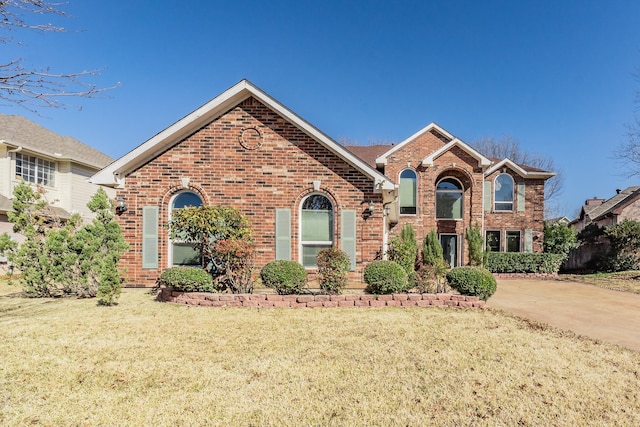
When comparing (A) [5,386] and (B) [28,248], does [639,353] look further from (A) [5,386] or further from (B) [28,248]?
(B) [28,248]

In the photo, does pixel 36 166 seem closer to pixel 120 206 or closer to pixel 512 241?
pixel 120 206

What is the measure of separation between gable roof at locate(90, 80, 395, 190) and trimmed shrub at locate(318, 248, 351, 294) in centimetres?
314

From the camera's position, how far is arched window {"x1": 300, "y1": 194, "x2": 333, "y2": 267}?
10586 millimetres

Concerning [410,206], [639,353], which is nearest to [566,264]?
[410,206]

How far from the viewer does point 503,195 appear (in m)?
19.3

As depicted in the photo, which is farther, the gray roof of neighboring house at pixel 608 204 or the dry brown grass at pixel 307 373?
the gray roof of neighboring house at pixel 608 204

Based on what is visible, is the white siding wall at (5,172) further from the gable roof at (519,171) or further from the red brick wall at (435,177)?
the gable roof at (519,171)

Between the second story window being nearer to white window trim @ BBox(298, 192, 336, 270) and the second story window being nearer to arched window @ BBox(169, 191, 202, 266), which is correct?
arched window @ BBox(169, 191, 202, 266)

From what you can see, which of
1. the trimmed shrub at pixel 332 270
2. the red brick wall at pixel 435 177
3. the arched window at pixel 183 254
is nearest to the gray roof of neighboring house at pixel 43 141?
the arched window at pixel 183 254

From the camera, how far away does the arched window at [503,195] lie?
1927 cm

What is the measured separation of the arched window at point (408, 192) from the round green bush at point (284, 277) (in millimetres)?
11192

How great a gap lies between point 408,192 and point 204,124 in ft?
36.5

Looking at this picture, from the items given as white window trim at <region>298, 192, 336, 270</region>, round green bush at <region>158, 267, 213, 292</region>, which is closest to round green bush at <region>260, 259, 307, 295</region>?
round green bush at <region>158, 267, 213, 292</region>

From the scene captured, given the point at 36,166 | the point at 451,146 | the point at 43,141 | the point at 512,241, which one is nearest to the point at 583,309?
the point at 451,146
